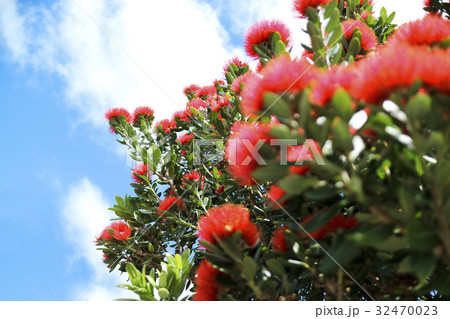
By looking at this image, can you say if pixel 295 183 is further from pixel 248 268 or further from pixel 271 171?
pixel 248 268

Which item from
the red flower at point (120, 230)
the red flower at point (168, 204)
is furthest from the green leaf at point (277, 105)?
the red flower at point (120, 230)

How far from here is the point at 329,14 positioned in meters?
1.46

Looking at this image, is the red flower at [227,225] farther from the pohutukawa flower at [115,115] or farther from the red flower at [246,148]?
the pohutukawa flower at [115,115]

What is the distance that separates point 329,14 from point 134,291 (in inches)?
57.9

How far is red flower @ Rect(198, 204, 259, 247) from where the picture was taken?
1185 millimetres

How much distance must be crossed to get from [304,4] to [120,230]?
212 centimetres

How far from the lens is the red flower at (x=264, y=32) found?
1.77 m

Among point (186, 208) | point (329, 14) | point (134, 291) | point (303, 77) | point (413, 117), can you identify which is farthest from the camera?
point (186, 208)

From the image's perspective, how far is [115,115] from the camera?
3.75m

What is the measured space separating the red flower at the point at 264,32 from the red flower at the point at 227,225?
3.12 feet

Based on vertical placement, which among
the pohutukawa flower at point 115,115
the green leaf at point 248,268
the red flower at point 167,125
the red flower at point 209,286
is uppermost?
the pohutukawa flower at point 115,115

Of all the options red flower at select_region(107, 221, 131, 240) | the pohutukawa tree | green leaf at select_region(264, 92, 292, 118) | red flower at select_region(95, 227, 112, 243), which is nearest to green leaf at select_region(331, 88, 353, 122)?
the pohutukawa tree
